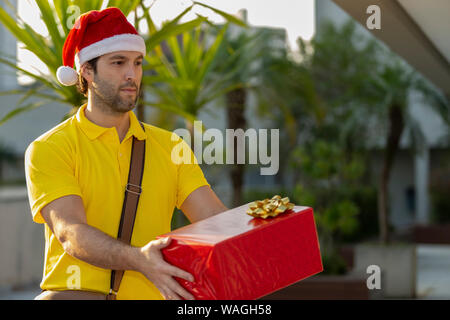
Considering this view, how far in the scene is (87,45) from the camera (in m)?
1.78

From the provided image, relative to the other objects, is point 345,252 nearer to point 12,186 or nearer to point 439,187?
point 439,187

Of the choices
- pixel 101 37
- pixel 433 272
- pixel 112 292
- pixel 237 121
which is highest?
pixel 237 121

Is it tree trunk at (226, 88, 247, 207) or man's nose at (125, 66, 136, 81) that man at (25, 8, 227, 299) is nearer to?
man's nose at (125, 66, 136, 81)

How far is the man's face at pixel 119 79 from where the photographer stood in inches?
67.9

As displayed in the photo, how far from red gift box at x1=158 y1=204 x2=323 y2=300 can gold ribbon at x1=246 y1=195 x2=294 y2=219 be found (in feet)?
0.04

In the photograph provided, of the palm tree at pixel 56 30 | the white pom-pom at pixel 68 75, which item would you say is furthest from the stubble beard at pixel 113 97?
the palm tree at pixel 56 30

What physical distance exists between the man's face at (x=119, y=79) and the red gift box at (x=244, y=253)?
15.1 inches

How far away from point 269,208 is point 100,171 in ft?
1.50

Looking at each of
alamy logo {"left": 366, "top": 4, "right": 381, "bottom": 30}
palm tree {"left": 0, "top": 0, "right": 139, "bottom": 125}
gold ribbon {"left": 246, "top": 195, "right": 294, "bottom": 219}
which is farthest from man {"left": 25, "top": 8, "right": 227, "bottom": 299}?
alamy logo {"left": 366, "top": 4, "right": 381, "bottom": 30}

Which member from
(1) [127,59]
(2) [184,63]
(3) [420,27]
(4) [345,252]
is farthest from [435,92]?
(1) [127,59]

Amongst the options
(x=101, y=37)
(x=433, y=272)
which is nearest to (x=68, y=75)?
(x=101, y=37)

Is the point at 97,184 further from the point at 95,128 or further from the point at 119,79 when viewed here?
the point at 119,79

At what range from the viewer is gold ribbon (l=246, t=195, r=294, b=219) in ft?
5.09

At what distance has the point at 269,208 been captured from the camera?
156 cm
